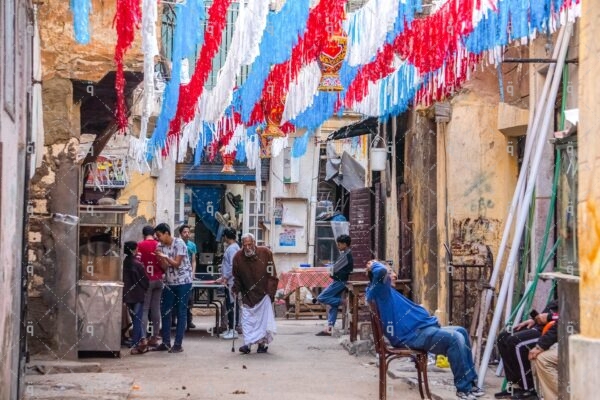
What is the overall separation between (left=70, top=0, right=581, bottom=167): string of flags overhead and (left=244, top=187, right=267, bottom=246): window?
13762mm

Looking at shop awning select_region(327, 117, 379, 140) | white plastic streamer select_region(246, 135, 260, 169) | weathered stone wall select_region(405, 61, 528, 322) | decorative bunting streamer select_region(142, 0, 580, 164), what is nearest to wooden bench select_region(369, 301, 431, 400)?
decorative bunting streamer select_region(142, 0, 580, 164)

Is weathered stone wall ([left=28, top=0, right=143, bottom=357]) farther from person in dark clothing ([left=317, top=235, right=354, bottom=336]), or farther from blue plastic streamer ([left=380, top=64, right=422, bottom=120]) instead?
person in dark clothing ([left=317, top=235, right=354, bottom=336])

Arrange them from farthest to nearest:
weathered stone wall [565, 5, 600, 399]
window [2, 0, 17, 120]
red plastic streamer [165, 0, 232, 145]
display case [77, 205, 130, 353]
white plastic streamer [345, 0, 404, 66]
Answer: display case [77, 205, 130, 353], red plastic streamer [165, 0, 232, 145], white plastic streamer [345, 0, 404, 66], window [2, 0, 17, 120], weathered stone wall [565, 5, 600, 399]

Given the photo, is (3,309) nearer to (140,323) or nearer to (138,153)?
(140,323)

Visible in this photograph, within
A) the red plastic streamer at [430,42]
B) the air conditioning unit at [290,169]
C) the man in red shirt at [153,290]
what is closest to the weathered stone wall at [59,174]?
the man in red shirt at [153,290]

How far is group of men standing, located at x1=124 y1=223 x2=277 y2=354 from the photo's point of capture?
1550 cm

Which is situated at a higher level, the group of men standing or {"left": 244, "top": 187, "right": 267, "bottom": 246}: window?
{"left": 244, "top": 187, "right": 267, "bottom": 246}: window

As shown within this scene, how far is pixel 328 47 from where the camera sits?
12.2m

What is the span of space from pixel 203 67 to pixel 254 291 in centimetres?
341

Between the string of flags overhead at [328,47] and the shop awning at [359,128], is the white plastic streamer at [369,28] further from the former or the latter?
the shop awning at [359,128]

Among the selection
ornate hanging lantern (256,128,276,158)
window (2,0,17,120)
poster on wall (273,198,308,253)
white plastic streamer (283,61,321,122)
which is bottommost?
poster on wall (273,198,308,253)

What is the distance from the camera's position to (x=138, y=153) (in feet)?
69.7

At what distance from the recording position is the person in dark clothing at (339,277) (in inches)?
720

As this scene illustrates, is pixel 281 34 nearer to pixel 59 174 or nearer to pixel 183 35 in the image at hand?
pixel 183 35
